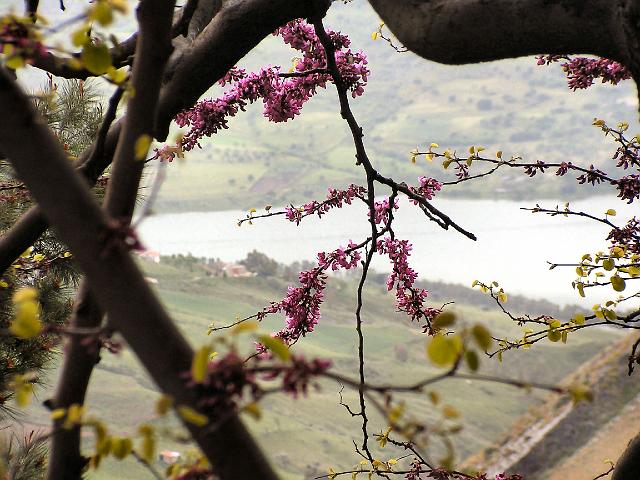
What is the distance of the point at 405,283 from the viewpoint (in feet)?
7.20

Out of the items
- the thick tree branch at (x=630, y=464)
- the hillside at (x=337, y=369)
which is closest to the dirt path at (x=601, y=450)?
the hillside at (x=337, y=369)

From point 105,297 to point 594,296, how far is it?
608 inches

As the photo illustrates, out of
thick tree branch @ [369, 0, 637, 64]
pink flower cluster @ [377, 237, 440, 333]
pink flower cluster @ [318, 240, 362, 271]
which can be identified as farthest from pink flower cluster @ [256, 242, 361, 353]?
thick tree branch @ [369, 0, 637, 64]

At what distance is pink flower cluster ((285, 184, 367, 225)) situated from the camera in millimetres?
2355

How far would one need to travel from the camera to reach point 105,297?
0.71 m

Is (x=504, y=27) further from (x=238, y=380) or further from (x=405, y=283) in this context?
(x=405, y=283)

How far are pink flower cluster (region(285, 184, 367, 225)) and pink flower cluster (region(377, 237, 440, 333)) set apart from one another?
0.68 feet

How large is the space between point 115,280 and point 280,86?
60.9 inches

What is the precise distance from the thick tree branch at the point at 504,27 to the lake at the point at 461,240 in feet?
40.2

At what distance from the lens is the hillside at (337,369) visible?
7.19 m

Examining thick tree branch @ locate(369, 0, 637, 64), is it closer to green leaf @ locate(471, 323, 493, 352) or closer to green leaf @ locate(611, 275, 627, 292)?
green leaf @ locate(471, 323, 493, 352)

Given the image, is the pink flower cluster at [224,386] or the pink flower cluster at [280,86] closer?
the pink flower cluster at [224,386]

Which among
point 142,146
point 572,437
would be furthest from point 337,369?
point 142,146

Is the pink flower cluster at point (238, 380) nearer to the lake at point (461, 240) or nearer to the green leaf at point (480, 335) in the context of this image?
the green leaf at point (480, 335)
